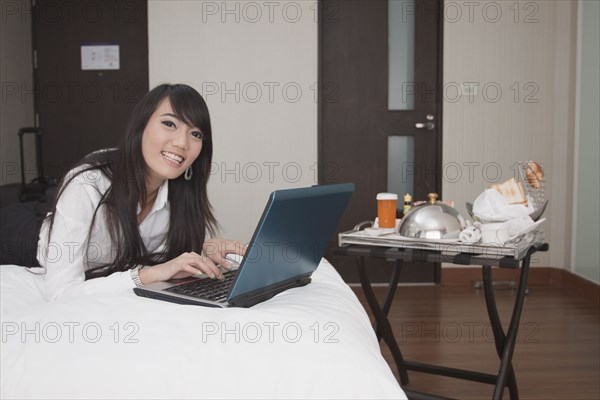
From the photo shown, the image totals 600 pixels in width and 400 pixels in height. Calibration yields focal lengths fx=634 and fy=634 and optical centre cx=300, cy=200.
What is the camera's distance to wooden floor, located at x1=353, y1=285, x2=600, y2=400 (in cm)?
259

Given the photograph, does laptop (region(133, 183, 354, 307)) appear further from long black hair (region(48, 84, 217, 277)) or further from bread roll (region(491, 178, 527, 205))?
bread roll (region(491, 178, 527, 205))

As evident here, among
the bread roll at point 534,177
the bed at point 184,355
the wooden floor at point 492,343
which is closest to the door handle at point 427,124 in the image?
the wooden floor at point 492,343

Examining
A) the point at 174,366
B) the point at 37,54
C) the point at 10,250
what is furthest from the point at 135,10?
the point at 174,366

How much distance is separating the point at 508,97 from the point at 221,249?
346cm

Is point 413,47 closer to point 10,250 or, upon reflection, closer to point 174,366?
point 10,250

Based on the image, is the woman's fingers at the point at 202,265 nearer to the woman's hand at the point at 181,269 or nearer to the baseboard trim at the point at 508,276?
the woman's hand at the point at 181,269

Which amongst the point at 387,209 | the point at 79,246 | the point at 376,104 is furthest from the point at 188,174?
the point at 376,104

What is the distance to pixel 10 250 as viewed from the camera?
6.54ft

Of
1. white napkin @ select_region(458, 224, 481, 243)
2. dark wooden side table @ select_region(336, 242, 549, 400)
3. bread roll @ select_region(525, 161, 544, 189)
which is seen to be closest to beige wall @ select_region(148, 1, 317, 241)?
dark wooden side table @ select_region(336, 242, 549, 400)

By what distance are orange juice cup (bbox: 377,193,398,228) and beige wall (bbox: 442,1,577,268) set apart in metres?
2.36

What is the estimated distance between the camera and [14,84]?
183 inches

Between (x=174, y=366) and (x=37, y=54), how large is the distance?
175 inches

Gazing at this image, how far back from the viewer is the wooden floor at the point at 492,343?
2.59m

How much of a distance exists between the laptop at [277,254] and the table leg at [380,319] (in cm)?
94
